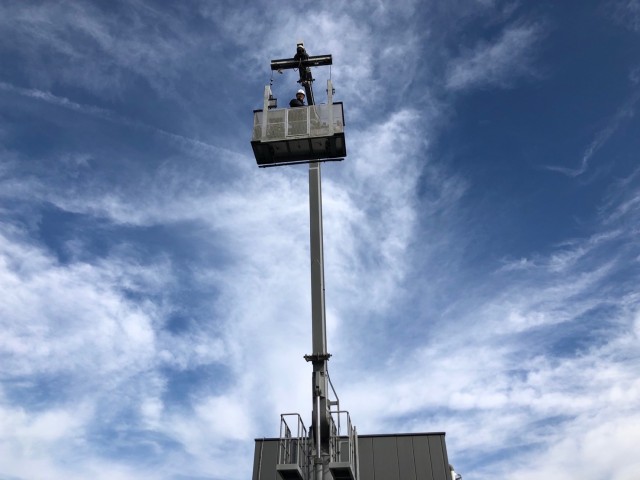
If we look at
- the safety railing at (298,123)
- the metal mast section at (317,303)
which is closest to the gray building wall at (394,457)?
the metal mast section at (317,303)

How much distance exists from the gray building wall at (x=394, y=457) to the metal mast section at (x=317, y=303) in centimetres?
576

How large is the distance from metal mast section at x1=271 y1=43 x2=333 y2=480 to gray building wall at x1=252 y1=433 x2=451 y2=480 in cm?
576

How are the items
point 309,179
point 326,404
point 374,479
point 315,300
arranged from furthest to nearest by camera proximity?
point 374,479 < point 309,179 < point 315,300 < point 326,404

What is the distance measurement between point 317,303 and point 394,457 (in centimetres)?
732

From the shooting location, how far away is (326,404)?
1232cm

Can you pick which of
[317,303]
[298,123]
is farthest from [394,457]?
[298,123]

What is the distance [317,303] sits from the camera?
43.4 ft

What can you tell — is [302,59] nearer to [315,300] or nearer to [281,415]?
[315,300]

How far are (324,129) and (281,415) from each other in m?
7.35

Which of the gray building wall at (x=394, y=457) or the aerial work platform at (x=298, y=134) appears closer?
the aerial work platform at (x=298, y=134)

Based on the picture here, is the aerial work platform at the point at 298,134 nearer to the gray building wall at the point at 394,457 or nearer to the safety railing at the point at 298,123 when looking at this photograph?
the safety railing at the point at 298,123

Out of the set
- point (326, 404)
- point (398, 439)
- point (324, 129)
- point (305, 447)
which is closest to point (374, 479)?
point (398, 439)

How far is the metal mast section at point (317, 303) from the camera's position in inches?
473

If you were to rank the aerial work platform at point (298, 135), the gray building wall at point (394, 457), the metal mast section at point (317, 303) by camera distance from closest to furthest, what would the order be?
the metal mast section at point (317, 303) → the aerial work platform at point (298, 135) → the gray building wall at point (394, 457)
